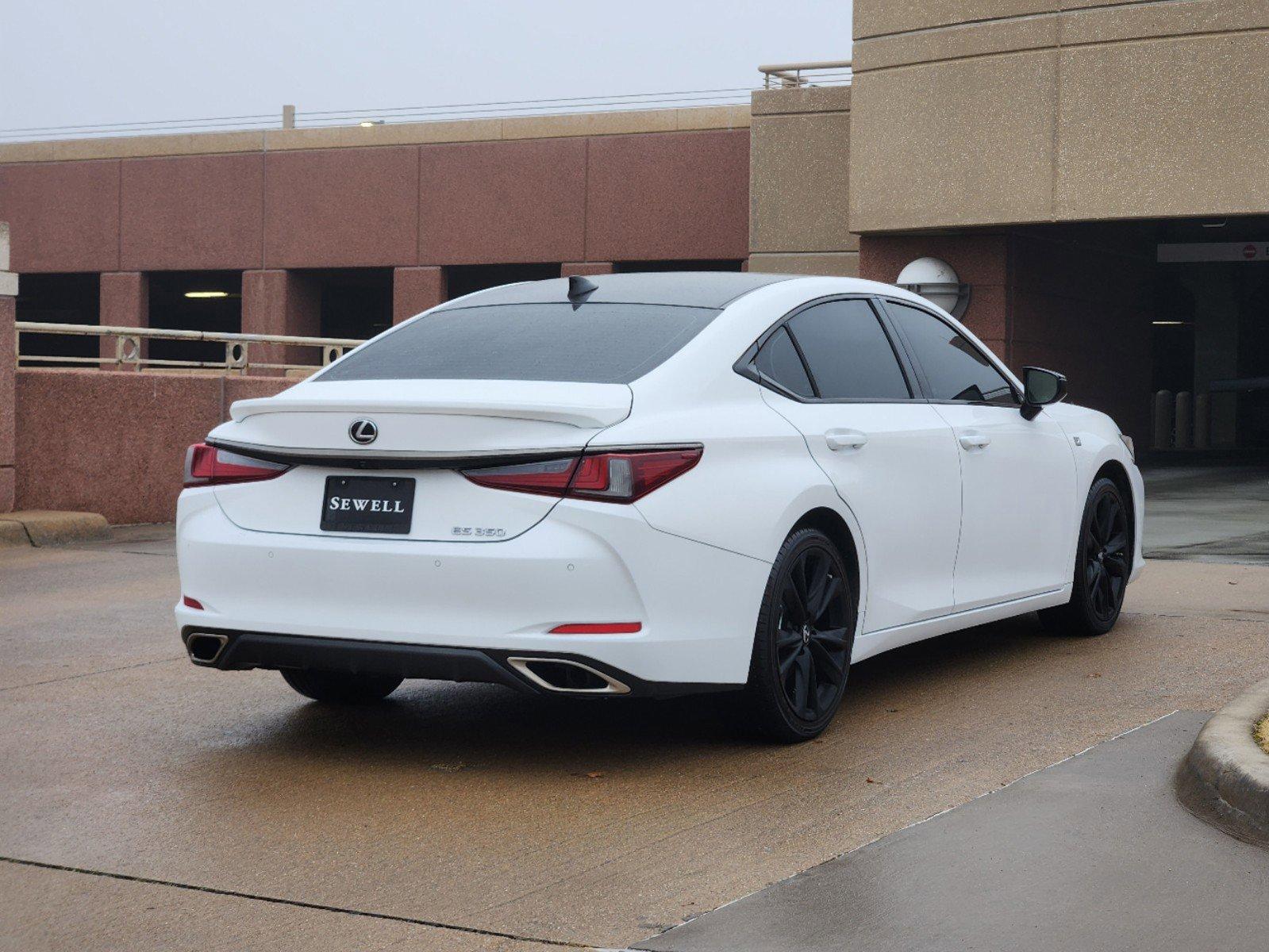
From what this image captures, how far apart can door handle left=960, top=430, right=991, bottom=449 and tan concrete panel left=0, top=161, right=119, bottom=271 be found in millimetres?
31895

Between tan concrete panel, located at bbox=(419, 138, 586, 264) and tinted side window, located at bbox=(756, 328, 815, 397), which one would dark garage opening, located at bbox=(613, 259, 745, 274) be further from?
tinted side window, located at bbox=(756, 328, 815, 397)

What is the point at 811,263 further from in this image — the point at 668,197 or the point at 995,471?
the point at 995,471

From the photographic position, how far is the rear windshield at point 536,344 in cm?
554

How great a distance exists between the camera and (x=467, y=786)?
17.3 ft

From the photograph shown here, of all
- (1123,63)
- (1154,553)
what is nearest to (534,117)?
(1123,63)

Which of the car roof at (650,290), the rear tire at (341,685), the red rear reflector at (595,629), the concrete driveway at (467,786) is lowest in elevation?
the concrete driveway at (467,786)

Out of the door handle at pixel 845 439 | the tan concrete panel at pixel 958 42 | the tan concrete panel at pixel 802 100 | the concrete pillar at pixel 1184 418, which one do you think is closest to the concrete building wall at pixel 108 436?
the door handle at pixel 845 439

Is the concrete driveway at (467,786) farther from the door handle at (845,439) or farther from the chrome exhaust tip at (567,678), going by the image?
the door handle at (845,439)

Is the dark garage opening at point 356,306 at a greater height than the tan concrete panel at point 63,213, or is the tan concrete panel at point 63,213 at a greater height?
the tan concrete panel at point 63,213

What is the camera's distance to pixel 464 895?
13.7ft

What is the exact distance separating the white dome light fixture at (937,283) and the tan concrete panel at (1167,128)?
92.0 inches

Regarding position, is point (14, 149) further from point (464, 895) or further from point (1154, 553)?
point (464, 895)

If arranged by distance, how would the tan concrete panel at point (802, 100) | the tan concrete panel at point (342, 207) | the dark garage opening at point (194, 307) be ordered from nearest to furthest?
the tan concrete panel at point (802, 100) < the tan concrete panel at point (342, 207) < the dark garage opening at point (194, 307)

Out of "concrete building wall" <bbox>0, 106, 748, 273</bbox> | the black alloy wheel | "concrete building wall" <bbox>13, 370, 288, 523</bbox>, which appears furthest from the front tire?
"concrete building wall" <bbox>0, 106, 748, 273</bbox>
